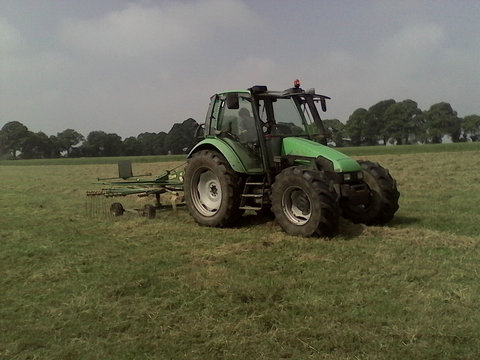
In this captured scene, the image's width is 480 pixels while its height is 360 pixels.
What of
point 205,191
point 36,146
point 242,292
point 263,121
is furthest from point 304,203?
point 36,146

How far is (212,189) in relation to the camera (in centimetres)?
764

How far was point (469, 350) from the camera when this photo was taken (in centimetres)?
281

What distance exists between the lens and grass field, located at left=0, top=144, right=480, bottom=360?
300 centimetres

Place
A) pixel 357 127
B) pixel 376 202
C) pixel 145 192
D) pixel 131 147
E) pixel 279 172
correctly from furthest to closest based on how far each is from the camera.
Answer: pixel 357 127 < pixel 131 147 < pixel 145 192 < pixel 279 172 < pixel 376 202

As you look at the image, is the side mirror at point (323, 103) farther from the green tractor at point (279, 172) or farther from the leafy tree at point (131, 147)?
the leafy tree at point (131, 147)

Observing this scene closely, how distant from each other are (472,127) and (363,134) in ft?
52.8

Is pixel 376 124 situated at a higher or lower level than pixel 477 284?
higher

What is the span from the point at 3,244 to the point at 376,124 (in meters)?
69.7

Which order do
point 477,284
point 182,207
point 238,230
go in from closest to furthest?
point 477,284 → point 238,230 → point 182,207

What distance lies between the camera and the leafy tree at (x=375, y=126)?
2700 inches

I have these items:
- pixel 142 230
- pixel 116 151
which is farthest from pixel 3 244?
pixel 116 151

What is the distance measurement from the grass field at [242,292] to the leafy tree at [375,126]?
6453 centimetres

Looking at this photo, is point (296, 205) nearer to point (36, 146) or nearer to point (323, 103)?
point (323, 103)

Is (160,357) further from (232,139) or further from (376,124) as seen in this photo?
(376,124)
